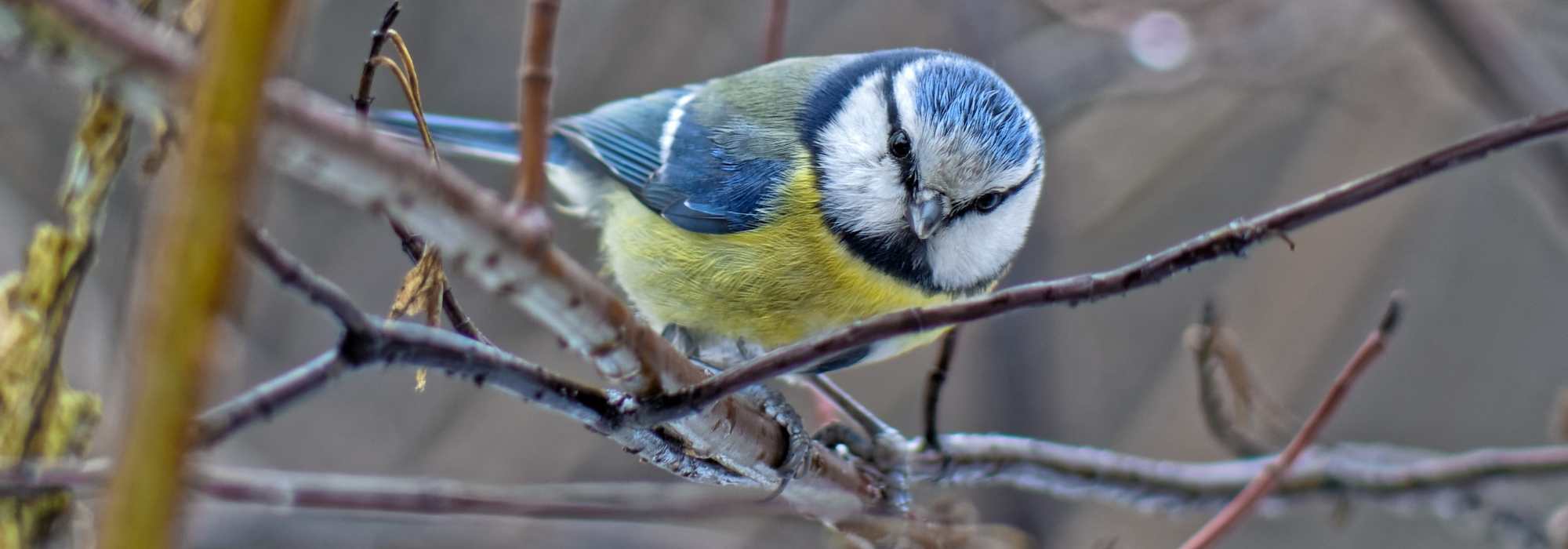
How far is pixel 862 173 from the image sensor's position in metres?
1.58

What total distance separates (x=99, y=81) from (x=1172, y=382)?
7.99 feet

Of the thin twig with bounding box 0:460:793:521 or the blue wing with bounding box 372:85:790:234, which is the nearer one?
the thin twig with bounding box 0:460:793:521

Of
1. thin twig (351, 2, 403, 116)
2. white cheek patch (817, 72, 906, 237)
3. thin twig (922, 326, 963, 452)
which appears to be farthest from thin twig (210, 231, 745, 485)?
white cheek patch (817, 72, 906, 237)

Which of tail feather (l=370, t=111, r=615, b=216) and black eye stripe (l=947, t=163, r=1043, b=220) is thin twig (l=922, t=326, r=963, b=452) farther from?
tail feather (l=370, t=111, r=615, b=216)

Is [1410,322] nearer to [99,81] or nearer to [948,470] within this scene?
[948,470]

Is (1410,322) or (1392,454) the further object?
(1410,322)

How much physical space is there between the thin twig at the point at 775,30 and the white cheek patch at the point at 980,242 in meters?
0.34

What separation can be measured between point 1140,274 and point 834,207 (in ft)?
3.03

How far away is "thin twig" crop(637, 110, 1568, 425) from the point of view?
63 cm

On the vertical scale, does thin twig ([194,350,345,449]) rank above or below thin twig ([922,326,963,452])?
above

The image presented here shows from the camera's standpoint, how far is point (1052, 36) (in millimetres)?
2510

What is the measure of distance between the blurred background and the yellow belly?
1.34 feet

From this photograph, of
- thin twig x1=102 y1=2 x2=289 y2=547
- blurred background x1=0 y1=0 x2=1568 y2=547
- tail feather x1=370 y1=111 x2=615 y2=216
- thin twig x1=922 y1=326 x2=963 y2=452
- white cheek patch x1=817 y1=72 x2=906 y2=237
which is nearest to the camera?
thin twig x1=102 y1=2 x2=289 y2=547

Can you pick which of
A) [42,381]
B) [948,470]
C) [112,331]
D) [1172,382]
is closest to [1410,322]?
[1172,382]
